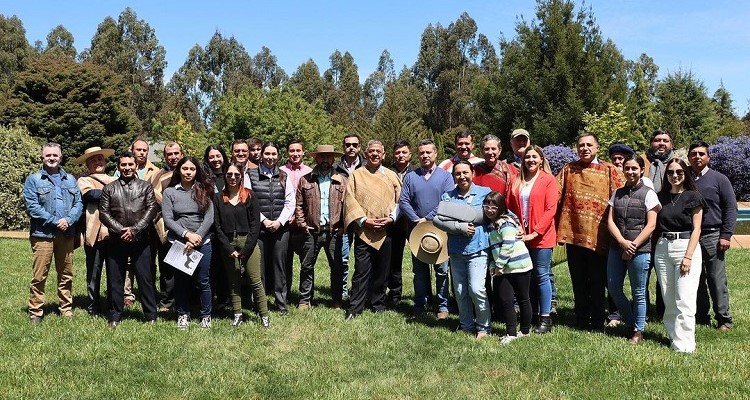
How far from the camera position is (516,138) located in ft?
22.6

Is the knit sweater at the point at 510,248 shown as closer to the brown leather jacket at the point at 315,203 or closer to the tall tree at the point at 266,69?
the brown leather jacket at the point at 315,203

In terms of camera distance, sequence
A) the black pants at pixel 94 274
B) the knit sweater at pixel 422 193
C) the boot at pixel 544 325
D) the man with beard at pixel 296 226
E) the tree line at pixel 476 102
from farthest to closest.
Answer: the tree line at pixel 476 102 < the man with beard at pixel 296 226 < the black pants at pixel 94 274 < the knit sweater at pixel 422 193 < the boot at pixel 544 325

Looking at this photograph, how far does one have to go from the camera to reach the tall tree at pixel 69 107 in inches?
1231

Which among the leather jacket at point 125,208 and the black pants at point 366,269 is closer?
the leather jacket at point 125,208

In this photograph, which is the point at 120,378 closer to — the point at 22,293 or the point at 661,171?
the point at 22,293

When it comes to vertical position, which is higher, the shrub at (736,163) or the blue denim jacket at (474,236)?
the shrub at (736,163)

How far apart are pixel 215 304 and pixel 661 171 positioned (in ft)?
18.0

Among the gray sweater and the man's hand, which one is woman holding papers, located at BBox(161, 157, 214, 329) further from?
the man's hand

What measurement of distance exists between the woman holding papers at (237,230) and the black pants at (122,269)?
815 mm

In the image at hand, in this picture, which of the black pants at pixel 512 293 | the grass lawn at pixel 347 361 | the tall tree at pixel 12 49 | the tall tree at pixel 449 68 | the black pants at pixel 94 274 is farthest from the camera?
the tall tree at pixel 449 68

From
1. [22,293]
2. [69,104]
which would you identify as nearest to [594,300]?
[22,293]

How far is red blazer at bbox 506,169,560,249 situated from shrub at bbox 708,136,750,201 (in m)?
20.8

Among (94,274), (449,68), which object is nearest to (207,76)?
(449,68)

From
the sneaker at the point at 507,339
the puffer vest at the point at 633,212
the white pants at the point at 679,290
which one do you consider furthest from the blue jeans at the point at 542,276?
the white pants at the point at 679,290
